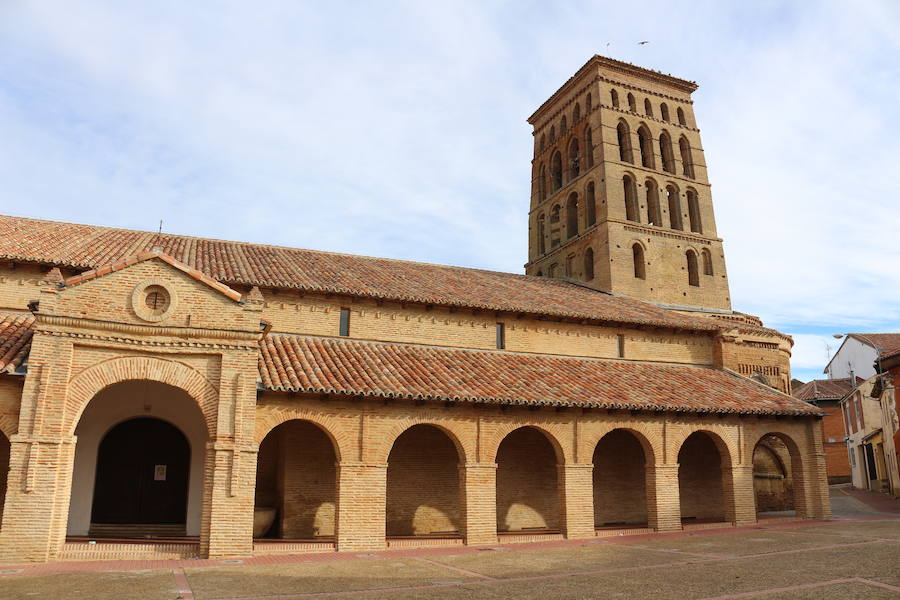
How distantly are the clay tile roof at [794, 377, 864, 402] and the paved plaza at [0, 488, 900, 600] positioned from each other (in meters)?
30.8

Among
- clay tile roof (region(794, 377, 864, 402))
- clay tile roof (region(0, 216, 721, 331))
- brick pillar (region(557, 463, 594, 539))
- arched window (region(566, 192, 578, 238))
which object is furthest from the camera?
clay tile roof (region(794, 377, 864, 402))

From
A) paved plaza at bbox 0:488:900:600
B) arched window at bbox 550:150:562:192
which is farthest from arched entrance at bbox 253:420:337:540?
arched window at bbox 550:150:562:192

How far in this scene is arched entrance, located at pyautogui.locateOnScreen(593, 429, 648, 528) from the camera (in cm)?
2053

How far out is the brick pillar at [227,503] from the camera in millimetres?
13345

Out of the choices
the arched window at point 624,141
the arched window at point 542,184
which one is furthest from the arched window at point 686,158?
the arched window at point 542,184

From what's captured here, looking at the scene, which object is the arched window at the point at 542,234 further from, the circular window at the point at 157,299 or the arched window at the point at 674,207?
the circular window at the point at 157,299

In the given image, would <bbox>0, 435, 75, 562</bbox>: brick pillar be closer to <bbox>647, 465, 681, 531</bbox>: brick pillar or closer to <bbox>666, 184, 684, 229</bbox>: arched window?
<bbox>647, 465, 681, 531</bbox>: brick pillar

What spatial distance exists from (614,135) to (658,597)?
25.5 m

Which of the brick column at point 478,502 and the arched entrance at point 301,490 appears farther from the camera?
the arched entrance at point 301,490

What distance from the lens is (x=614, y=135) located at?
104 feet

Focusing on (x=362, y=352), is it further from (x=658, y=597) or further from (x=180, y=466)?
(x=658, y=597)

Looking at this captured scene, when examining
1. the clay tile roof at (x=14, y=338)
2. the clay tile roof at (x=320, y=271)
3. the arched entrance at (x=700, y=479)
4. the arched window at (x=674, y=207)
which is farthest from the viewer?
the arched window at (x=674, y=207)

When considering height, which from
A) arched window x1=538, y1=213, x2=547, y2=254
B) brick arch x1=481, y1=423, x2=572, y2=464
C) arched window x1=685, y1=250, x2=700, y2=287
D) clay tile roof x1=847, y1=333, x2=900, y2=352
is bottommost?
brick arch x1=481, y1=423, x2=572, y2=464

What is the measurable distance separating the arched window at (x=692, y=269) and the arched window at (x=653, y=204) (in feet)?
6.58
